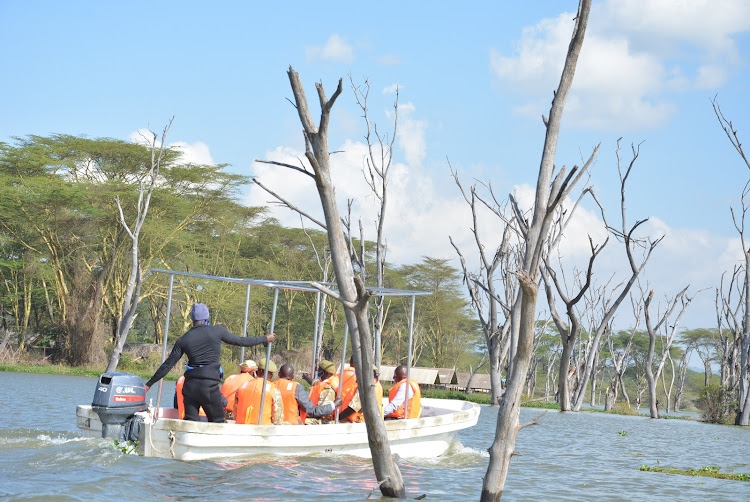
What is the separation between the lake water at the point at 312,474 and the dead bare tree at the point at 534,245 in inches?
58.6

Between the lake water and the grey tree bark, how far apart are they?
544mm

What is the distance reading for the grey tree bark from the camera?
701 centimetres

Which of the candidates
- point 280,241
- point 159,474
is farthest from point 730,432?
point 280,241

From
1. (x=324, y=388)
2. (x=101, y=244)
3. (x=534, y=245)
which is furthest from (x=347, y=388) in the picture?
(x=101, y=244)

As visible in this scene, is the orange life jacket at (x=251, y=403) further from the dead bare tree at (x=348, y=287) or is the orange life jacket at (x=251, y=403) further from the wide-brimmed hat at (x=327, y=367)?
the dead bare tree at (x=348, y=287)

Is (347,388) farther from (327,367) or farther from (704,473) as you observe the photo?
(704,473)

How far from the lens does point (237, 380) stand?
1127 cm

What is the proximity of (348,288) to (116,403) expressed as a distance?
14.3 ft

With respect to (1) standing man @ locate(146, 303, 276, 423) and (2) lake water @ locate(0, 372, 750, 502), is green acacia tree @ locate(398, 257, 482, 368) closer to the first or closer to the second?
(2) lake water @ locate(0, 372, 750, 502)

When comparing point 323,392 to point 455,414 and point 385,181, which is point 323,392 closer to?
point 455,414

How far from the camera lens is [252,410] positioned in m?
10.7

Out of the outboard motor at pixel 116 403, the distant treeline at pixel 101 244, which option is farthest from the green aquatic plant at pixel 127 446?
the distant treeline at pixel 101 244

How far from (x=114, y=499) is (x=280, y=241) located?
43.4 meters

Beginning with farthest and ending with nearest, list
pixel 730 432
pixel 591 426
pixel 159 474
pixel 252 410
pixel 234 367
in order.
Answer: pixel 234 367 < pixel 730 432 < pixel 591 426 < pixel 252 410 < pixel 159 474
